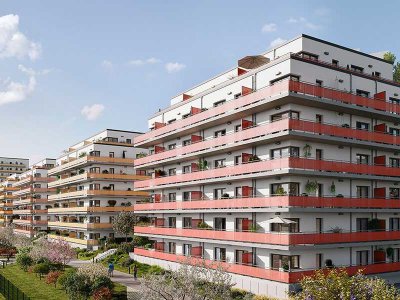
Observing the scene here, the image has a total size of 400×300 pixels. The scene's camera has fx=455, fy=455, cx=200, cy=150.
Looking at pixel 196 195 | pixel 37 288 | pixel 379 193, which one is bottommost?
pixel 37 288

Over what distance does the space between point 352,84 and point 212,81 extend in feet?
60.5

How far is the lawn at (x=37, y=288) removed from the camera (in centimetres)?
4122

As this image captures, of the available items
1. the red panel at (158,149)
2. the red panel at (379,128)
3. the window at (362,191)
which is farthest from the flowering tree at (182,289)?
the red panel at (158,149)

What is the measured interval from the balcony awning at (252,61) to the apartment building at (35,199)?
266ft

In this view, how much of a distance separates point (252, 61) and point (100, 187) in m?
42.6

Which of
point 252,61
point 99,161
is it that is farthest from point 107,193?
point 252,61

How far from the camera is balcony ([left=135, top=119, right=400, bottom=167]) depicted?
3847cm

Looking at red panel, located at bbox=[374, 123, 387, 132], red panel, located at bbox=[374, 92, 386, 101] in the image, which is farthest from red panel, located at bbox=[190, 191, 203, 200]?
red panel, located at bbox=[374, 92, 386, 101]

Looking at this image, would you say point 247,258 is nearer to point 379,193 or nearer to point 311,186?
point 311,186

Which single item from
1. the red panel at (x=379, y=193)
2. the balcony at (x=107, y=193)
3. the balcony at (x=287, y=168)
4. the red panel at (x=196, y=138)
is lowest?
the balcony at (x=107, y=193)

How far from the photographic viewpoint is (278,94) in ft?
127

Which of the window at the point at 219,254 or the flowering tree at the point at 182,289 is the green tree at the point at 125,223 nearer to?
the window at the point at 219,254

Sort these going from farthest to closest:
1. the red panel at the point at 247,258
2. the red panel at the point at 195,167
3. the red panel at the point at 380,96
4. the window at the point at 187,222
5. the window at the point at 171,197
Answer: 1. the window at the point at 171,197
2. the window at the point at 187,222
3. the red panel at the point at 195,167
4. the red panel at the point at 380,96
5. the red panel at the point at 247,258

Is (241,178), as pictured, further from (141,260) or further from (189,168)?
(141,260)
